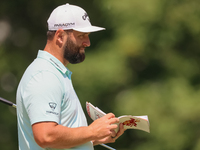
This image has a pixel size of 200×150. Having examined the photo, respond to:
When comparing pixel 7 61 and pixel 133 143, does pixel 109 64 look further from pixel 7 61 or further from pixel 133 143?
pixel 7 61

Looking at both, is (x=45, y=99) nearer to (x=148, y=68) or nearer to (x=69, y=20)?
(x=69, y=20)

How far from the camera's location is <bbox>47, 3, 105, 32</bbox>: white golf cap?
144 centimetres

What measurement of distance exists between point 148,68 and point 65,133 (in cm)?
259

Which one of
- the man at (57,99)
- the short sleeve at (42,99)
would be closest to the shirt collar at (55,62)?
the man at (57,99)

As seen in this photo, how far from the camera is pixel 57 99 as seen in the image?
50.0 inches

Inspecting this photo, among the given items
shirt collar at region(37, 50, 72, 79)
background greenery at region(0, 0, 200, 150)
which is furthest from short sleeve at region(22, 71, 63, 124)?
background greenery at region(0, 0, 200, 150)

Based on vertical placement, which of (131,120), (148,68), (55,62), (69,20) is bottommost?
(148,68)

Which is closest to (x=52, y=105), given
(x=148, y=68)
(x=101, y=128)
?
(x=101, y=128)

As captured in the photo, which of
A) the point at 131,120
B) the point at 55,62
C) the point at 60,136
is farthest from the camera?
the point at 131,120

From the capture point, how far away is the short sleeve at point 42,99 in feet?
4.07

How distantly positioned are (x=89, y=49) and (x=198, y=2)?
3.74 feet

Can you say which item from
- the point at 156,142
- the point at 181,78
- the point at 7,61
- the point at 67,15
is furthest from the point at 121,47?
the point at 67,15

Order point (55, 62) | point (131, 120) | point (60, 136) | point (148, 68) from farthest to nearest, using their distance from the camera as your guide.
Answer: point (148, 68)
point (131, 120)
point (55, 62)
point (60, 136)

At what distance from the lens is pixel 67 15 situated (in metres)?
1.45
